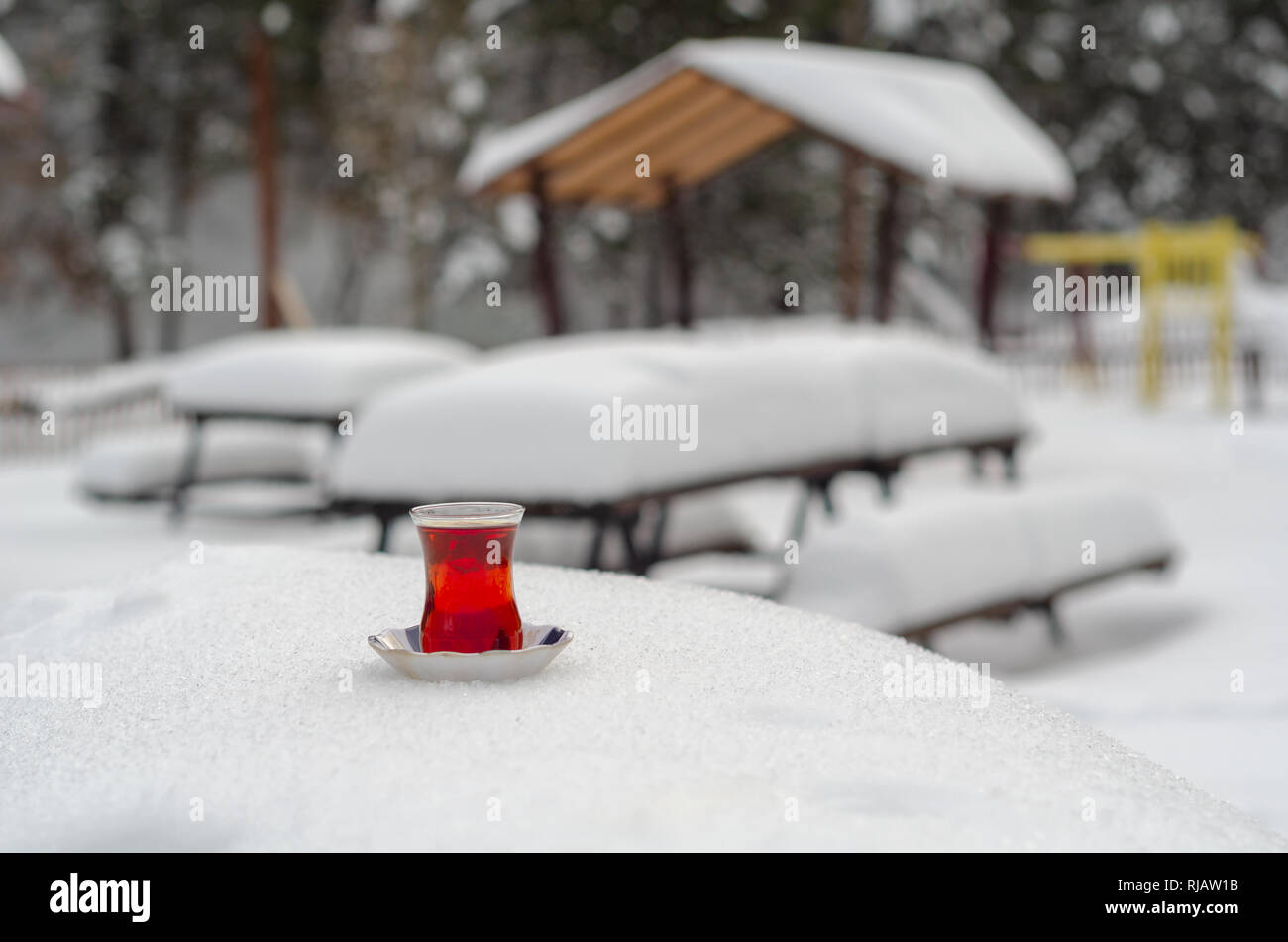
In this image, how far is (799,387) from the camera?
600 centimetres

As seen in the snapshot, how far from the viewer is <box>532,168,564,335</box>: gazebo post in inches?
360

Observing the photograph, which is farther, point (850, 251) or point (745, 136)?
point (850, 251)

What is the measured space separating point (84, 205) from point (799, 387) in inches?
721

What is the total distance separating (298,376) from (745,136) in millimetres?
3469

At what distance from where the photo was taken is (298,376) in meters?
8.71

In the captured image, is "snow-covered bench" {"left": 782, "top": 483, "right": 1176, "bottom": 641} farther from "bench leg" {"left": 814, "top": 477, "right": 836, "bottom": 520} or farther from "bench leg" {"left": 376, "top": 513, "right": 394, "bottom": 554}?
"bench leg" {"left": 376, "top": 513, "right": 394, "bottom": 554}

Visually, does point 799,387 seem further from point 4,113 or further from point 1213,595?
point 4,113

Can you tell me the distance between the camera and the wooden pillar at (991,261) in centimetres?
1079

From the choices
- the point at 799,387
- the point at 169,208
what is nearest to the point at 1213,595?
the point at 799,387

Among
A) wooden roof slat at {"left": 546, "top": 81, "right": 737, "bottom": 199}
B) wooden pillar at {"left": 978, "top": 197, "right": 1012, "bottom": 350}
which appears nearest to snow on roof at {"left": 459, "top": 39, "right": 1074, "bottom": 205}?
wooden roof slat at {"left": 546, "top": 81, "right": 737, "bottom": 199}

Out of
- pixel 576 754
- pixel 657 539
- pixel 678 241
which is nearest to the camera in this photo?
pixel 576 754

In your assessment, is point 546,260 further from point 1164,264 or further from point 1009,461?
point 1164,264

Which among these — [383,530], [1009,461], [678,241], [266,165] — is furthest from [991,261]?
[266,165]

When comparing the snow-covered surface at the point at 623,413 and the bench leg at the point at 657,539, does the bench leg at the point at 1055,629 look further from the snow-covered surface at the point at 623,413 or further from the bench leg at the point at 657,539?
the bench leg at the point at 657,539
